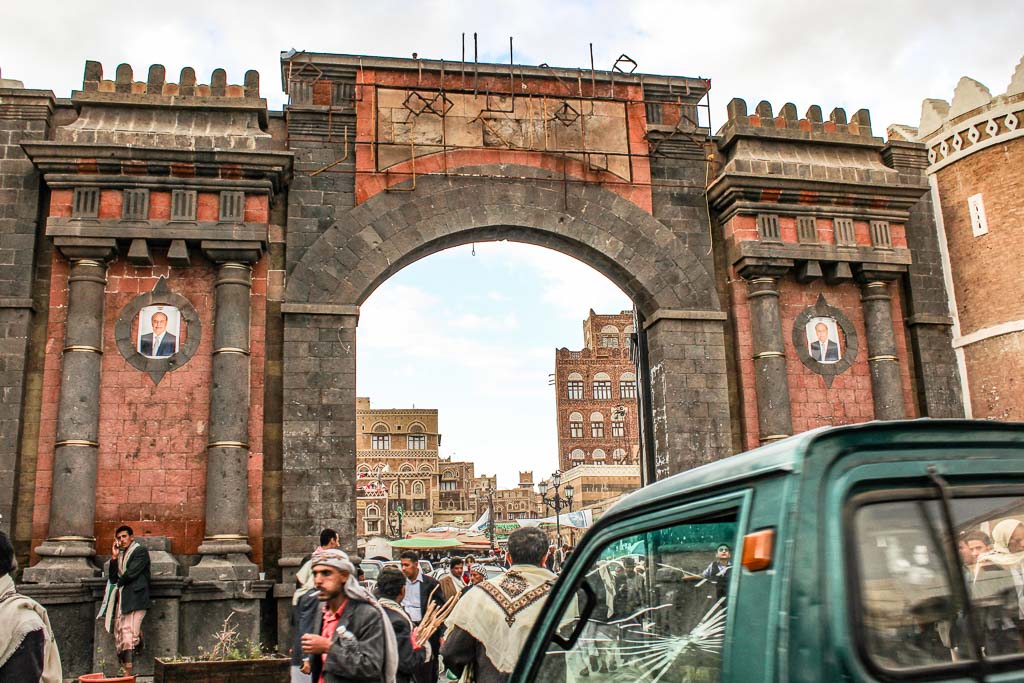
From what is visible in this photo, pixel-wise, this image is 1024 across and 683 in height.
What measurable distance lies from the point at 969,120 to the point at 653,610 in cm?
1545

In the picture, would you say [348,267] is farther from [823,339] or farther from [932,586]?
[932,586]

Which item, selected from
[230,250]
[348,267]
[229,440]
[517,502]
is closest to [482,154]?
[348,267]

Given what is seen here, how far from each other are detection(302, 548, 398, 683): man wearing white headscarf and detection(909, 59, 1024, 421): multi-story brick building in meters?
12.8

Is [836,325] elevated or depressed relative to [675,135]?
depressed

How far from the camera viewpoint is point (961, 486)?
7.68ft

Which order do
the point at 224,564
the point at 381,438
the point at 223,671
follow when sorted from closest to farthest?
the point at 223,671 < the point at 224,564 < the point at 381,438

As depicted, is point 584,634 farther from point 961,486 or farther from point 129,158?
point 129,158

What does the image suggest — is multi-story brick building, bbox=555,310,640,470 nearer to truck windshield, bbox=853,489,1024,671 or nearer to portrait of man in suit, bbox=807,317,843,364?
portrait of man in suit, bbox=807,317,843,364

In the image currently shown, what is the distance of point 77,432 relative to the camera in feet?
40.8

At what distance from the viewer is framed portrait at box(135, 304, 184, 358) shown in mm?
13250

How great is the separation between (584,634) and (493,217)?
11635 millimetres

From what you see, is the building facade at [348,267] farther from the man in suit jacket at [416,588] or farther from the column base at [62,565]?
the man in suit jacket at [416,588]

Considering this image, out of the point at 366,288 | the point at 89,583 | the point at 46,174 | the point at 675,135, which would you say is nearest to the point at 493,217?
the point at 366,288

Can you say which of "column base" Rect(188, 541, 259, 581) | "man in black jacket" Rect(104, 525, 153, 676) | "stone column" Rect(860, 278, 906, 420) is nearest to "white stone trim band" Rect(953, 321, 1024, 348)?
"stone column" Rect(860, 278, 906, 420)
